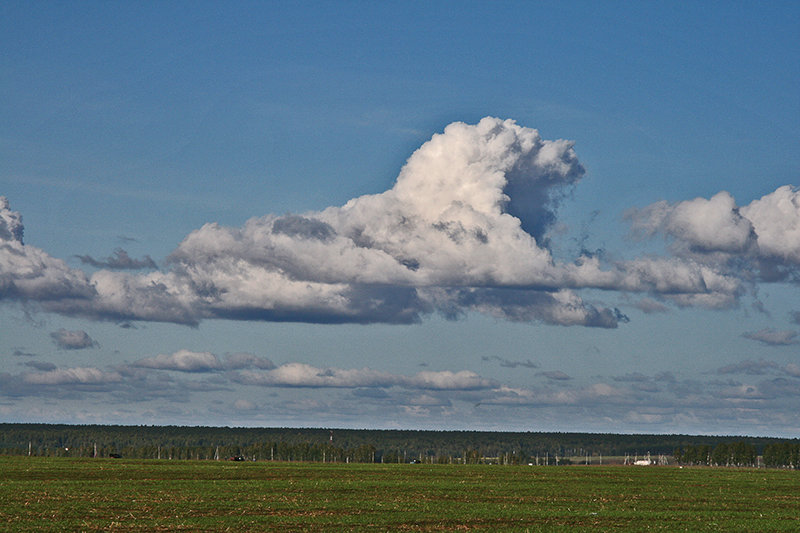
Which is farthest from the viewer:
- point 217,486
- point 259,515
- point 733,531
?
point 217,486

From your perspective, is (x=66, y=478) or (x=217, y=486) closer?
(x=217, y=486)

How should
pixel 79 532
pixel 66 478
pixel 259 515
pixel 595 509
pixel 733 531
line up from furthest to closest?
1. pixel 66 478
2. pixel 595 509
3. pixel 259 515
4. pixel 733 531
5. pixel 79 532

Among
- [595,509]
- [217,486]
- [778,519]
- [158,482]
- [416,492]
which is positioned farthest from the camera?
[158,482]

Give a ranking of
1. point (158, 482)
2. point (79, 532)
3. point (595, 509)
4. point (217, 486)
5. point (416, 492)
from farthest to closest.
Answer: point (158, 482) → point (217, 486) → point (416, 492) → point (595, 509) → point (79, 532)

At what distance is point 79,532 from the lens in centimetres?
5578

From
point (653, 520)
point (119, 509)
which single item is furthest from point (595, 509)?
point (119, 509)

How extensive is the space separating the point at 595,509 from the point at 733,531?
16.4 m

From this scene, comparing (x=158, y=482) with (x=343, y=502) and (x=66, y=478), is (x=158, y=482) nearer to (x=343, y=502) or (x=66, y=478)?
(x=66, y=478)

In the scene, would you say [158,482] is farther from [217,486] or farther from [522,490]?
[522,490]

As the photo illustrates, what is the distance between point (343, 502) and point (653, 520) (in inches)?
954

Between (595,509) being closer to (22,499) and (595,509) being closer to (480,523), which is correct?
(480,523)

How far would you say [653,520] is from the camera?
68.4 m

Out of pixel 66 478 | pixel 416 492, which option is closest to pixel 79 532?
pixel 416 492

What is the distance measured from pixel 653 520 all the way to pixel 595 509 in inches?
375
